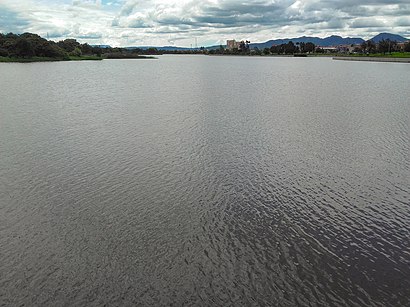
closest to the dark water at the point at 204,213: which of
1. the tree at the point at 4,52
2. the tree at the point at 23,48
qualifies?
the tree at the point at 23,48

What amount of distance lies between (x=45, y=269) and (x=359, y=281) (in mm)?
11959

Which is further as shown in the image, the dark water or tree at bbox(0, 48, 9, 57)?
tree at bbox(0, 48, 9, 57)

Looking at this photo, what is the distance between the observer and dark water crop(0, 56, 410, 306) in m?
13.9

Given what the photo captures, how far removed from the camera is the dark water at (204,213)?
13922 millimetres

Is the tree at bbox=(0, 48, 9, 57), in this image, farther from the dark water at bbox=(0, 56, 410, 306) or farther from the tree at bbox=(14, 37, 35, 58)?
the dark water at bbox=(0, 56, 410, 306)

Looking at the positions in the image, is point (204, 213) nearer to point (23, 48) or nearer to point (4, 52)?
point (23, 48)

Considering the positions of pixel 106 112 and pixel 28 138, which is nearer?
pixel 28 138

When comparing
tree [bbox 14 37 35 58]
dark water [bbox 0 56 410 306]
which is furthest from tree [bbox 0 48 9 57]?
dark water [bbox 0 56 410 306]

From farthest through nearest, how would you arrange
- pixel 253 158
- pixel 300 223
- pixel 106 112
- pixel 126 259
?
pixel 106 112 → pixel 253 158 → pixel 300 223 → pixel 126 259

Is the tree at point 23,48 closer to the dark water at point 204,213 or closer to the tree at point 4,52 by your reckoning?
the tree at point 4,52

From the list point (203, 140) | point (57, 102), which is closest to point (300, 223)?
point (203, 140)

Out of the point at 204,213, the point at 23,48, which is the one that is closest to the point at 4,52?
the point at 23,48

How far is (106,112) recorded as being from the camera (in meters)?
49.1

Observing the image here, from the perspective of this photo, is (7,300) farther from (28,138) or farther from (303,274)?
(28,138)
